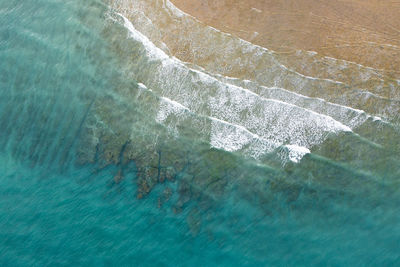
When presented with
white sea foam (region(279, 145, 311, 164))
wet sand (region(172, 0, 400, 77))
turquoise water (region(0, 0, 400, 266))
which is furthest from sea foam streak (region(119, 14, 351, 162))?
wet sand (region(172, 0, 400, 77))

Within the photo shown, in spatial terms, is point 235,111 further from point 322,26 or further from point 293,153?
point 322,26

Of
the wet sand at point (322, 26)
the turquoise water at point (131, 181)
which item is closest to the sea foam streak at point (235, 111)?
the turquoise water at point (131, 181)

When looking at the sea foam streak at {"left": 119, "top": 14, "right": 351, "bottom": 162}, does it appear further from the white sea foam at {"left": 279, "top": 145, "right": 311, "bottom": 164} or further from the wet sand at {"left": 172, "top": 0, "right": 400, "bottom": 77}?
the wet sand at {"left": 172, "top": 0, "right": 400, "bottom": 77}

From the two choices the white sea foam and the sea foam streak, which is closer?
the white sea foam

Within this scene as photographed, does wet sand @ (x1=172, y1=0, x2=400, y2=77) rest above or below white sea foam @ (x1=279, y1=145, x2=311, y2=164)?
above

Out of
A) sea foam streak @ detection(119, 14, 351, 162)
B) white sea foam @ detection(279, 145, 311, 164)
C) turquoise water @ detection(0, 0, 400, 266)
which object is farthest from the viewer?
sea foam streak @ detection(119, 14, 351, 162)

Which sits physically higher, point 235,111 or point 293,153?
point 235,111

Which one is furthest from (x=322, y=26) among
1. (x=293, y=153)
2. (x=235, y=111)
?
(x=293, y=153)
